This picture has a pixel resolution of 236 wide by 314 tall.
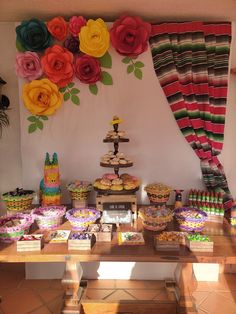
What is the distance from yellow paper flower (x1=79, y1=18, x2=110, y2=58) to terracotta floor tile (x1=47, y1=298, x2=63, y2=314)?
2408 millimetres

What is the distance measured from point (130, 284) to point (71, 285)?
93 cm

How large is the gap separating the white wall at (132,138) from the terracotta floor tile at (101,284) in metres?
0.96

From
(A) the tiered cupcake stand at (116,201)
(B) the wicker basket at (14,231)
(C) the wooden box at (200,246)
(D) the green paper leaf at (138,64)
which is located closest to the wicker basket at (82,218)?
(A) the tiered cupcake stand at (116,201)

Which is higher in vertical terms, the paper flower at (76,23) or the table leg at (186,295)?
the paper flower at (76,23)

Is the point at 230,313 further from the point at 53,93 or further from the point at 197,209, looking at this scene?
the point at 53,93

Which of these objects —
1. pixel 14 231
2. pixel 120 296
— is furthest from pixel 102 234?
pixel 120 296

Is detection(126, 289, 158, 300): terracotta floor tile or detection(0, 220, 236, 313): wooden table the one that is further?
detection(126, 289, 158, 300): terracotta floor tile

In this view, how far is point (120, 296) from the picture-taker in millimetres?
2740

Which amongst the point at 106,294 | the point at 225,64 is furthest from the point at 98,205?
the point at 225,64

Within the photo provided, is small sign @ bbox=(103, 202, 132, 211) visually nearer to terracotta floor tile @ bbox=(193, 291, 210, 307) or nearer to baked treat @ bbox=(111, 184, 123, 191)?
baked treat @ bbox=(111, 184, 123, 191)

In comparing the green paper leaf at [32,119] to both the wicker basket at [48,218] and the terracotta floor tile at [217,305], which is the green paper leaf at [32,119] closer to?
the wicker basket at [48,218]

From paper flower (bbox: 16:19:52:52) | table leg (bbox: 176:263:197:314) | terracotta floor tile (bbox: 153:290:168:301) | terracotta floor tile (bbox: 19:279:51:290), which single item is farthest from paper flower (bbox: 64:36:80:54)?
terracotta floor tile (bbox: 153:290:168:301)

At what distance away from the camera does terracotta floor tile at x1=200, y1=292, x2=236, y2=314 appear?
256 cm

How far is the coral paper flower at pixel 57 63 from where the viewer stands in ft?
8.55
